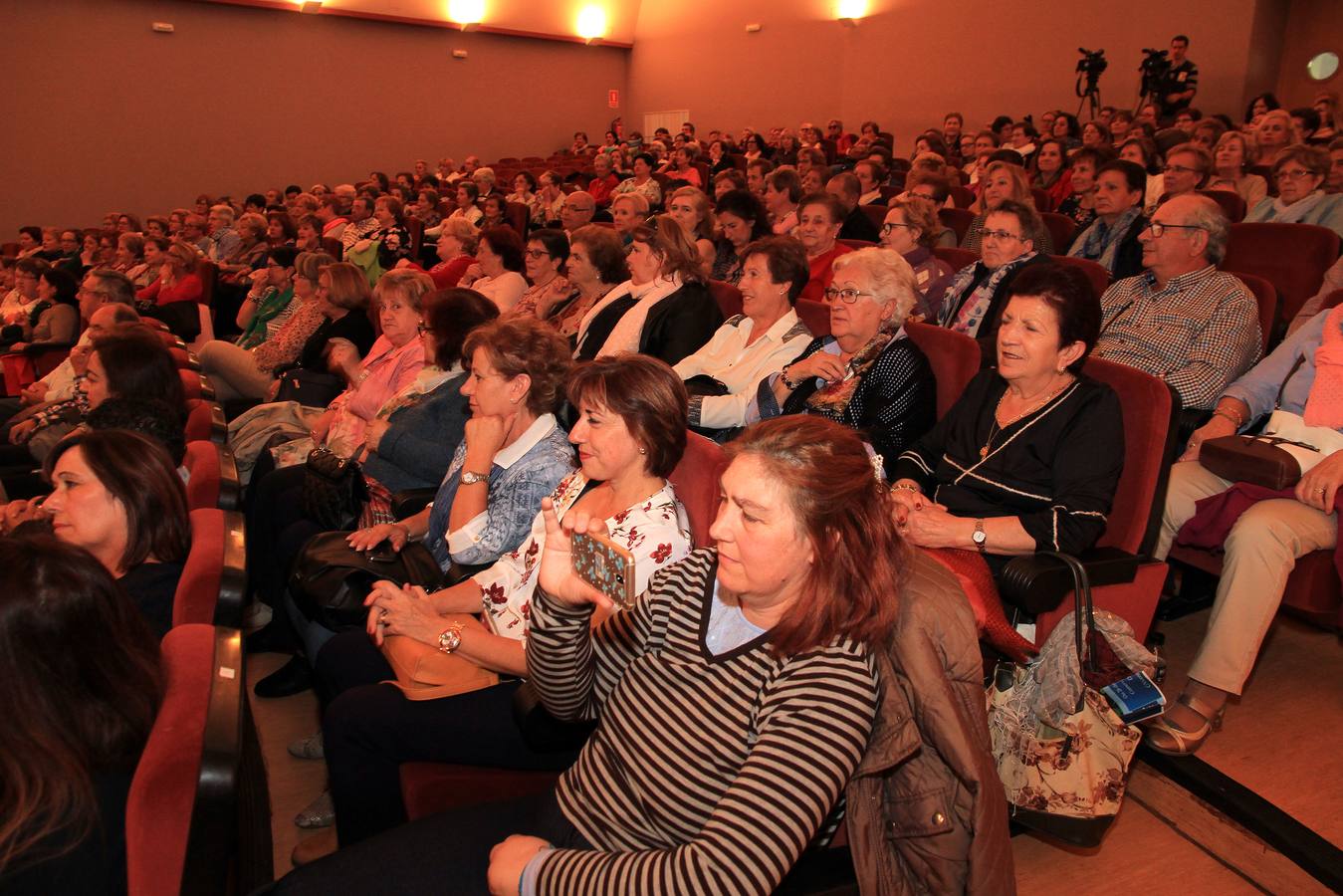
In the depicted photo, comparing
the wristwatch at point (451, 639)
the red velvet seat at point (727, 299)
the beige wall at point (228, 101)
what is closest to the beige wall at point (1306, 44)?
the red velvet seat at point (727, 299)

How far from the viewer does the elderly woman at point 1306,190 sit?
4.36 m

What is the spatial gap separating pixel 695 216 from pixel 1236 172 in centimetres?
333

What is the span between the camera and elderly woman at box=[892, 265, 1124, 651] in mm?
1957

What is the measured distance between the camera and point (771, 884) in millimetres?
1049

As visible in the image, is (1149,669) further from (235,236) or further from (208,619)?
(235,236)

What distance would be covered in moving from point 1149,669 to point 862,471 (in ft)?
2.60

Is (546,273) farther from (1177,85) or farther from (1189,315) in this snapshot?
(1177,85)

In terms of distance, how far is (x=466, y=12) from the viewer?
1495cm

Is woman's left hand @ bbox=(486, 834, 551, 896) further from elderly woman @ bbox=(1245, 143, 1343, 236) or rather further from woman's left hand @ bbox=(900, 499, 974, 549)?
elderly woman @ bbox=(1245, 143, 1343, 236)

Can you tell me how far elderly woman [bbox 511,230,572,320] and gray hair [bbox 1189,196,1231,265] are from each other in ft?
8.35

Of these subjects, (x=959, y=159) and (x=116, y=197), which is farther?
(x=116, y=197)

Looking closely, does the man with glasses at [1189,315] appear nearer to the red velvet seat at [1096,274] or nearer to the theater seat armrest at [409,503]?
the red velvet seat at [1096,274]

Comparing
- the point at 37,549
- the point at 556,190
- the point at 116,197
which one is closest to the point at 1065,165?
the point at 556,190

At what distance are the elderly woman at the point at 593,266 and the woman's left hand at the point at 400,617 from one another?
2248 mm
